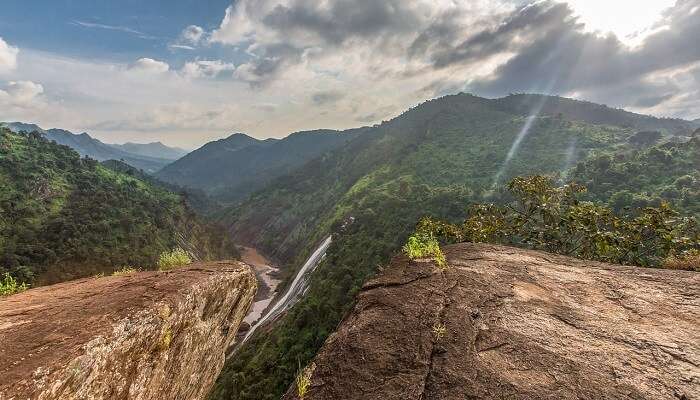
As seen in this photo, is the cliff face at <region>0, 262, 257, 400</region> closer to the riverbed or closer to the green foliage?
the green foliage

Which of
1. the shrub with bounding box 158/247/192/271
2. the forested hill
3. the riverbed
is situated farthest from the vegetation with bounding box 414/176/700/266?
the forested hill

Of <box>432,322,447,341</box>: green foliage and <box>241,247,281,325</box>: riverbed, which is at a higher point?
<box>432,322,447,341</box>: green foliage

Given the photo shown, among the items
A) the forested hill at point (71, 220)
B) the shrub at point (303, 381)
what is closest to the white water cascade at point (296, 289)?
the forested hill at point (71, 220)

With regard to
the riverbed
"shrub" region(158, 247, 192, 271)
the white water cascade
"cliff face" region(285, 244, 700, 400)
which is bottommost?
the riverbed

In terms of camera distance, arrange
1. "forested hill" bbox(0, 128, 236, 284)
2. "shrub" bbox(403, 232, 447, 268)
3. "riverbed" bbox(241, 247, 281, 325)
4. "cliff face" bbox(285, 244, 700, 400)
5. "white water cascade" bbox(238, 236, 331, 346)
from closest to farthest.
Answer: "cliff face" bbox(285, 244, 700, 400), "shrub" bbox(403, 232, 447, 268), "forested hill" bbox(0, 128, 236, 284), "white water cascade" bbox(238, 236, 331, 346), "riverbed" bbox(241, 247, 281, 325)

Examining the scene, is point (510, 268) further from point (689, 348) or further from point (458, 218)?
point (458, 218)

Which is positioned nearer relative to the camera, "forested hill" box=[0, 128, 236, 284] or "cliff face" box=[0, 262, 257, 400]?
"cliff face" box=[0, 262, 257, 400]

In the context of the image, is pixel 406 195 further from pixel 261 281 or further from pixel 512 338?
pixel 512 338

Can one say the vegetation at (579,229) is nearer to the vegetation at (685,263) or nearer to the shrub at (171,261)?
the vegetation at (685,263)
